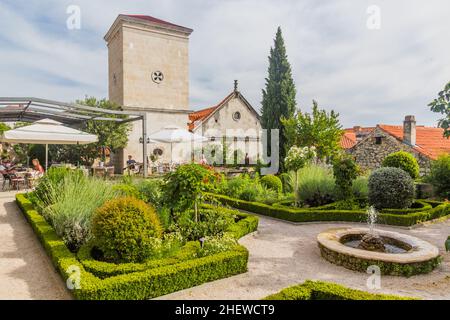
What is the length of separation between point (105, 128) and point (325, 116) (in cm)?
1459

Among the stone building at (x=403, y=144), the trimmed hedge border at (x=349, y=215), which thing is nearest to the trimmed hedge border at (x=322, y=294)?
the trimmed hedge border at (x=349, y=215)

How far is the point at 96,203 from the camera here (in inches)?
283

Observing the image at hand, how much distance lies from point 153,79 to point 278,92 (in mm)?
10310

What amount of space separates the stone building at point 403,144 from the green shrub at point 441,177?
9.24 meters

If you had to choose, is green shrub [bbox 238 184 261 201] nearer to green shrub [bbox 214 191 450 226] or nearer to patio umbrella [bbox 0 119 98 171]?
green shrub [bbox 214 191 450 226]

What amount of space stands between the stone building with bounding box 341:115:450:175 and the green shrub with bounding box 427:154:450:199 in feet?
30.3

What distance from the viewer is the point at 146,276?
4.59 m

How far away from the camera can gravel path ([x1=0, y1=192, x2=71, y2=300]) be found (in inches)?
181

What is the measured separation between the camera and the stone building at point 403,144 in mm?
22953

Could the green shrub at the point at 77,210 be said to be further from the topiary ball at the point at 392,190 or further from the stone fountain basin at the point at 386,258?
the topiary ball at the point at 392,190

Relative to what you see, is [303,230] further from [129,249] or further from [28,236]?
[28,236]

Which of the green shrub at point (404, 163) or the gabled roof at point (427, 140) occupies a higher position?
the gabled roof at point (427, 140)

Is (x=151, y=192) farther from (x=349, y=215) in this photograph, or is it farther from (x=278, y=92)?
(x=278, y=92)

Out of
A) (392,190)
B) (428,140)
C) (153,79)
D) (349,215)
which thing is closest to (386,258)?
(349,215)
